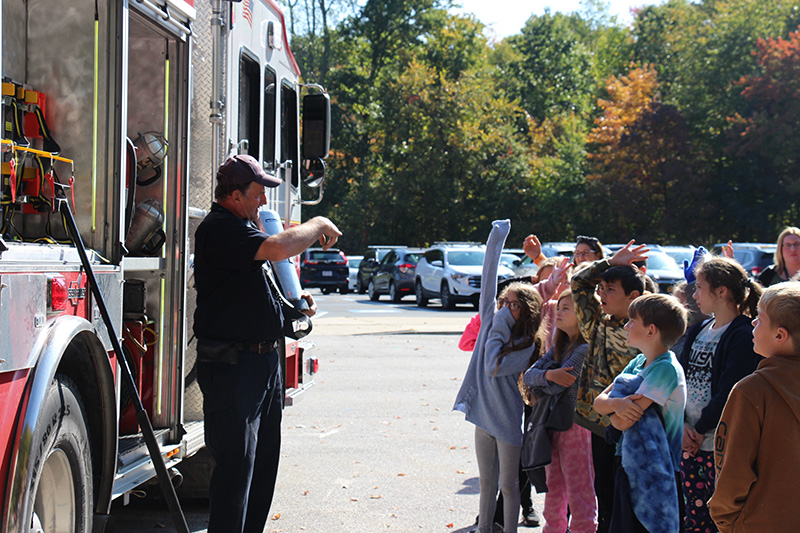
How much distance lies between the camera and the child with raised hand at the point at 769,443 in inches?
110

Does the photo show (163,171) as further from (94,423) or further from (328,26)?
(328,26)

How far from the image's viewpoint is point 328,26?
50.8m

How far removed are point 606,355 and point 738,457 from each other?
5.89 feet

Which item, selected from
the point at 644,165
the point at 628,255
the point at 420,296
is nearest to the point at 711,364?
the point at 628,255

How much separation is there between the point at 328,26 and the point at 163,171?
157 ft

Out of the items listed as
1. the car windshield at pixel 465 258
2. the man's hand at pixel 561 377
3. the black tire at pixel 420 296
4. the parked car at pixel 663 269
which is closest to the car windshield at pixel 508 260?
the car windshield at pixel 465 258

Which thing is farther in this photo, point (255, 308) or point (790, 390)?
point (255, 308)

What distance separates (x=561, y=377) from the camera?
4824 mm

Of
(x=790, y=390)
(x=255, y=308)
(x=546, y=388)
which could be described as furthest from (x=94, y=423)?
(x=790, y=390)

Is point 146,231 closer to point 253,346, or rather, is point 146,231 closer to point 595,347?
point 253,346

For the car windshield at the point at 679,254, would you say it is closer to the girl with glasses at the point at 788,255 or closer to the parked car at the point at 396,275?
the parked car at the point at 396,275

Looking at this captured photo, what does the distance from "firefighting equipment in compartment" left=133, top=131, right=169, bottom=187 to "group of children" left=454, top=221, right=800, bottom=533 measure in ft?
6.35

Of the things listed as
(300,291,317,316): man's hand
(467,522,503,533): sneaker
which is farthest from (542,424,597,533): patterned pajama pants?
(300,291,317,316): man's hand

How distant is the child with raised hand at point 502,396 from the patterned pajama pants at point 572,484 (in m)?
0.20
